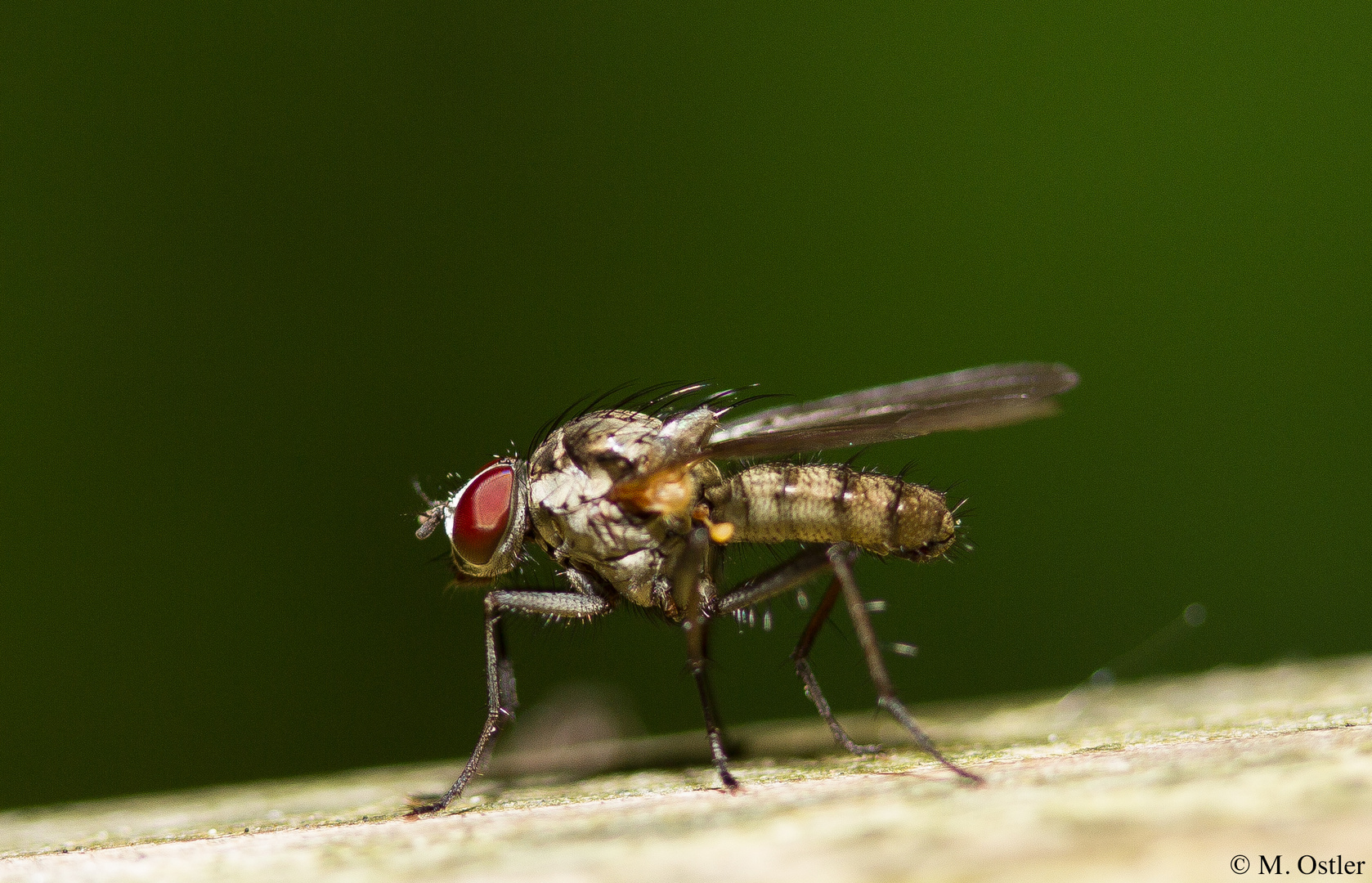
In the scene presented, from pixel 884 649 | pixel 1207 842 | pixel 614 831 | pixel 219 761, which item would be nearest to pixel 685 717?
pixel 219 761

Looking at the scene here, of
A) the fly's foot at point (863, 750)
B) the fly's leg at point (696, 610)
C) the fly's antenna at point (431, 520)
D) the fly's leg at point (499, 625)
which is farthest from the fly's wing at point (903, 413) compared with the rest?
the fly's antenna at point (431, 520)

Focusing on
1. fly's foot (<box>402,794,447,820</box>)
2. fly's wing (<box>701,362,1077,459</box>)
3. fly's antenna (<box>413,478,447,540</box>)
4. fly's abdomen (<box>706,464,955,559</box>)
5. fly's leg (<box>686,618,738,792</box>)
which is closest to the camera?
fly's foot (<box>402,794,447,820</box>)

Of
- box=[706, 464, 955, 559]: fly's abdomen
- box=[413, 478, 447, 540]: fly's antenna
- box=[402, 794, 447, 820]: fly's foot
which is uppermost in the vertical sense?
box=[413, 478, 447, 540]: fly's antenna

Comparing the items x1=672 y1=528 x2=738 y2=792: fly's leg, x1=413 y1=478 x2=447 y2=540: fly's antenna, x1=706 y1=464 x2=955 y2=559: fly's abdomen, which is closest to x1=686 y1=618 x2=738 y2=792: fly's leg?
x1=672 y1=528 x2=738 y2=792: fly's leg

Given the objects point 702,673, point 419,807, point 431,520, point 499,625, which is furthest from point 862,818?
point 431,520

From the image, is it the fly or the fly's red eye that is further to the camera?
the fly's red eye

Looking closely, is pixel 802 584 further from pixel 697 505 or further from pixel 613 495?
pixel 613 495

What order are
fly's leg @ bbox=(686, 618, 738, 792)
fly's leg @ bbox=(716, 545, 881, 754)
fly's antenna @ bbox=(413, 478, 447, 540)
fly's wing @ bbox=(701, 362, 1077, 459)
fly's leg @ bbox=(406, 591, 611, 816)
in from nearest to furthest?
fly's leg @ bbox=(686, 618, 738, 792) → fly's leg @ bbox=(716, 545, 881, 754) → fly's wing @ bbox=(701, 362, 1077, 459) → fly's leg @ bbox=(406, 591, 611, 816) → fly's antenna @ bbox=(413, 478, 447, 540)

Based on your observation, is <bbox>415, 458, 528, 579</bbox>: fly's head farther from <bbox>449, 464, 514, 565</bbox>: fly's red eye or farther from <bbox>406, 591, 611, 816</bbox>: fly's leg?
<bbox>406, 591, 611, 816</bbox>: fly's leg
